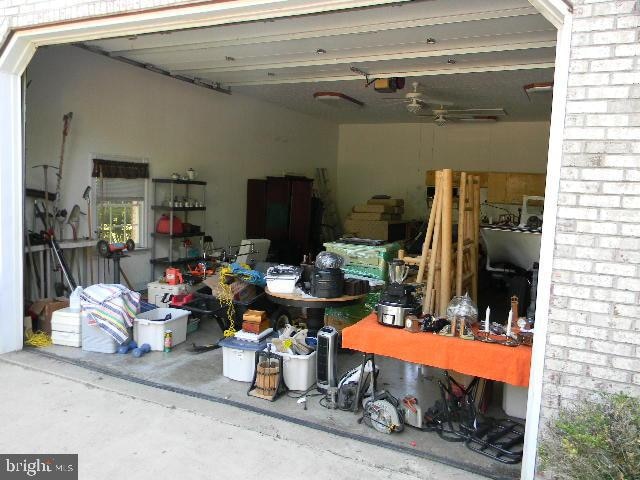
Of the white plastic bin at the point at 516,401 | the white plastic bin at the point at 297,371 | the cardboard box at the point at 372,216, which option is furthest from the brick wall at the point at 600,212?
the cardboard box at the point at 372,216

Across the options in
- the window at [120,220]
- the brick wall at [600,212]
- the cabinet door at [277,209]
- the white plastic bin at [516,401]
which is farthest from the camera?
the cabinet door at [277,209]

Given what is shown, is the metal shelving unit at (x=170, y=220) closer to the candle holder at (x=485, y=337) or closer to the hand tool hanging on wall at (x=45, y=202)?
the hand tool hanging on wall at (x=45, y=202)

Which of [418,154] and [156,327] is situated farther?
[418,154]

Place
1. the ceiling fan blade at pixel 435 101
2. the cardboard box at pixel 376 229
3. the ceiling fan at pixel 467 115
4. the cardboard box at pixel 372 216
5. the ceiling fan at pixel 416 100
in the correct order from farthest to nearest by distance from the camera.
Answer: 1. the cardboard box at pixel 372 216
2. the cardboard box at pixel 376 229
3. the ceiling fan at pixel 467 115
4. the ceiling fan blade at pixel 435 101
5. the ceiling fan at pixel 416 100

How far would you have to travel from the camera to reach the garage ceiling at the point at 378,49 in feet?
15.2

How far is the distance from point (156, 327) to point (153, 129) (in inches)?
143

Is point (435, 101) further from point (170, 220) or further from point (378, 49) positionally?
point (170, 220)

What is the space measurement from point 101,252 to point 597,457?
5.91m

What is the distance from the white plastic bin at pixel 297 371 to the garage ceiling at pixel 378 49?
121 inches

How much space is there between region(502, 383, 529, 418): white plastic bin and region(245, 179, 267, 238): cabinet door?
6592 mm

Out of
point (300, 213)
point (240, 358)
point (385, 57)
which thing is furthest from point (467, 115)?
point (240, 358)

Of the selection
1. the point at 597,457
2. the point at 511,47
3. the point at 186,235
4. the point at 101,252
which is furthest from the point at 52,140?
the point at 597,457

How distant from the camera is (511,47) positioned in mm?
5238

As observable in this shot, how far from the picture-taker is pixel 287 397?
422cm
